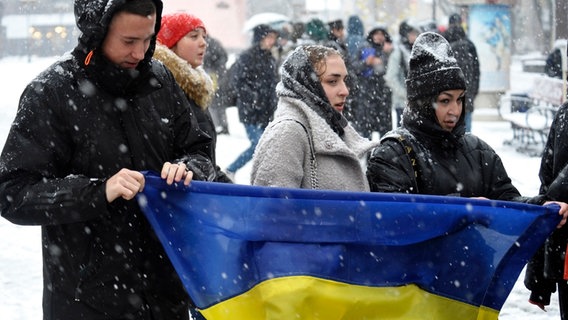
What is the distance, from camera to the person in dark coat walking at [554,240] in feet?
14.7

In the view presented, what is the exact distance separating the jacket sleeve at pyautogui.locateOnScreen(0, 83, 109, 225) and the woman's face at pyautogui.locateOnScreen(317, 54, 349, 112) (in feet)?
4.83

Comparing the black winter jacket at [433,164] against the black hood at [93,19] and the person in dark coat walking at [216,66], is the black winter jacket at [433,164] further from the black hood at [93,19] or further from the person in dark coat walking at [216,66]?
the person in dark coat walking at [216,66]

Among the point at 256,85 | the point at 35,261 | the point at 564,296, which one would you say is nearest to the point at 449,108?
the point at 564,296

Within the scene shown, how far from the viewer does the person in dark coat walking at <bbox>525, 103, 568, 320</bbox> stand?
4488mm

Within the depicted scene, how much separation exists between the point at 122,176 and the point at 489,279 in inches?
56.5

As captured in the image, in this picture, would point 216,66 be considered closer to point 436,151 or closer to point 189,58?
point 189,58

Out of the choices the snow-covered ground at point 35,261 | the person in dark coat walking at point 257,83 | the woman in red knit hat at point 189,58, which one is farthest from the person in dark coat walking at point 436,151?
the person in dark coat walking at point 257,83

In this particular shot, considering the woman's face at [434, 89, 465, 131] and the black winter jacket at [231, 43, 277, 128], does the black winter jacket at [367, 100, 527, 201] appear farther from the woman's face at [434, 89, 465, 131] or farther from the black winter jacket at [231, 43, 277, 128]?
the black winter jacket at [231, 43, 277, 128]

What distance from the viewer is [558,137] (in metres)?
4.75

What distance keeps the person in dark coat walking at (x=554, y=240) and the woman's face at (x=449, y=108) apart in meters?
0.50

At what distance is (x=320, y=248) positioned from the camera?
12.3 ft

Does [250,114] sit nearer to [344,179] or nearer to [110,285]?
[344,179]

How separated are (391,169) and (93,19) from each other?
4.96ft

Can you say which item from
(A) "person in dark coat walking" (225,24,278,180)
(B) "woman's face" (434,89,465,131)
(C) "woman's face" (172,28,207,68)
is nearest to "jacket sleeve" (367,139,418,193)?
(B) "woman's face" (434,89,465,131)
